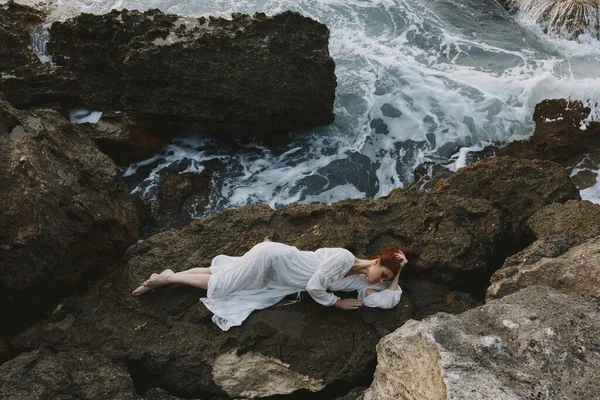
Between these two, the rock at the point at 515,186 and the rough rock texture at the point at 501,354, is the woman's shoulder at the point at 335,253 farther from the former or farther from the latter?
the rock at the point at 515,186

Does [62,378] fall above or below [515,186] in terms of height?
below

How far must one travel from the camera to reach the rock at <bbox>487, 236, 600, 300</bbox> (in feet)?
14.4

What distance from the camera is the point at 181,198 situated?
8195 millimetres

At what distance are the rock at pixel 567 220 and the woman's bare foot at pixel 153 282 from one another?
13.3ft

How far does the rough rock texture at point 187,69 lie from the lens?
844cm

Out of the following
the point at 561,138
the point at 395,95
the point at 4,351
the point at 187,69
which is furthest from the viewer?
the point at 395,95

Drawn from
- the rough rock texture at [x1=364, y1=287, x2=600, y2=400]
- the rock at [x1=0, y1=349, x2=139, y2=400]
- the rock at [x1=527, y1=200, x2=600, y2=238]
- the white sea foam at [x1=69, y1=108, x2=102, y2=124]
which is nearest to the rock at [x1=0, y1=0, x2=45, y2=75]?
the white sea foam at [x1=69, y1=108, x2=102, y2=124]

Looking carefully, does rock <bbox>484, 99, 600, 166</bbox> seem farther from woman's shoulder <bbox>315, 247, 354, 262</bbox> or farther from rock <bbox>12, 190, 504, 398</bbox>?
woman's shoulder <bbox>315, 247, 354, 262</bbox>

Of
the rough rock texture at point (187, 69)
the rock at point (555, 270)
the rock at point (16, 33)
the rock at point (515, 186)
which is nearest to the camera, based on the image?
the rock at point (555, 270)

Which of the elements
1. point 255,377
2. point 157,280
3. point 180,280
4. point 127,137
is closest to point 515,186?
point 255,377

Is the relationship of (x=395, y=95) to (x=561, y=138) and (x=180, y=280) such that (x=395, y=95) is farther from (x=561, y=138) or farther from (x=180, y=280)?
(x=180, y=280)

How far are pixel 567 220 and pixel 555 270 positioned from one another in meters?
1.51

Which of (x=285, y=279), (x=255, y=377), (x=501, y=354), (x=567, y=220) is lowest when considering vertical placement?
(x=255, y=377)

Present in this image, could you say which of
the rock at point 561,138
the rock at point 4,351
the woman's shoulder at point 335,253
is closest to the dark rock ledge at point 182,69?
the rock at point 561,138
